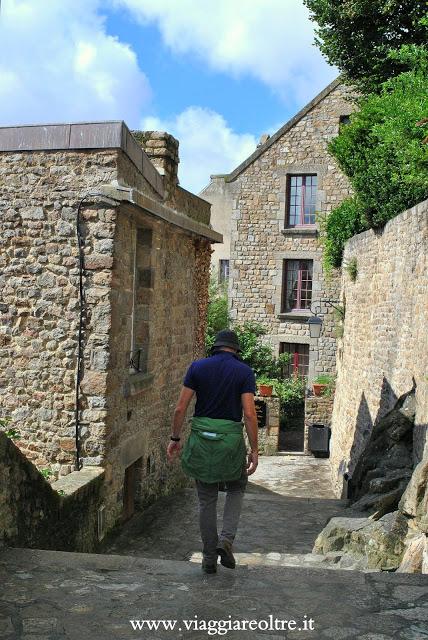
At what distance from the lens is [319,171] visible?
784 inches

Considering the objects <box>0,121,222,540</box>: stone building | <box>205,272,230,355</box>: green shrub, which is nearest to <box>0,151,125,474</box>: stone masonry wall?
<box>0,121,222,540</box>: stone building

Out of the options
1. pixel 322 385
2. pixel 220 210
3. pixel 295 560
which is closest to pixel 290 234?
pixel 322 385

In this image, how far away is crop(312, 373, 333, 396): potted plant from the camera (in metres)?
18.6

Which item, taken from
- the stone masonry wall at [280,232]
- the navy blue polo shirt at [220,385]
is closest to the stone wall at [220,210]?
the stone masonry wall at [280,232]

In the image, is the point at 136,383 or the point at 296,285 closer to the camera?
the point at 136,383

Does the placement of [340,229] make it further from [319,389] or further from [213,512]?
[213,512]

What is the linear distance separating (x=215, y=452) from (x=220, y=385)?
0.40 metres

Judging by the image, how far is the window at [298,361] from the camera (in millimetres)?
20234

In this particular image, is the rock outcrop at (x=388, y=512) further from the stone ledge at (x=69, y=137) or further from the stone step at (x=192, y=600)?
the stone ledge at (x=69, y=137)

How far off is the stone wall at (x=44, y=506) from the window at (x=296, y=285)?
14109 mm

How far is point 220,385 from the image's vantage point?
4180mm

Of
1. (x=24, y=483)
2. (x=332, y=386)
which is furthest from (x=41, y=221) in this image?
(x=332, y=386)

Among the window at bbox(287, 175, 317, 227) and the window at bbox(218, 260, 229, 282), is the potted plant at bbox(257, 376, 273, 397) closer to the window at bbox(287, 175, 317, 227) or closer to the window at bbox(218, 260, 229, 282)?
the window at bbox(287, 175, 317, 227)

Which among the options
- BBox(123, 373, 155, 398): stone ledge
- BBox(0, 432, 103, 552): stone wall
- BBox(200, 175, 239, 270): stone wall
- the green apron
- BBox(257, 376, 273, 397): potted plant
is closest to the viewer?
the green apron
